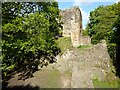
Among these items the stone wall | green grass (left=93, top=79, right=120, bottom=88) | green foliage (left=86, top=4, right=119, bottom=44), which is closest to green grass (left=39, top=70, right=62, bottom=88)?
green grass (left=93, top=79, right=120, bottom=88)

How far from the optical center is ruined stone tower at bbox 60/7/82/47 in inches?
1278

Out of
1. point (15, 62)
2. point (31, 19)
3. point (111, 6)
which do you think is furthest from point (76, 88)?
point (111, 6)

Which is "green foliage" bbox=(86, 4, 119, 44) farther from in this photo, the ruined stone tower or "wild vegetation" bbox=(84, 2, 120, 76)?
the ruined stone tower

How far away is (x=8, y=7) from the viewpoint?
1584 centimetres

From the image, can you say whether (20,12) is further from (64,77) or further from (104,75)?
(104,75)

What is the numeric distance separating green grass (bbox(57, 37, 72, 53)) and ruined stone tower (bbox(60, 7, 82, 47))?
227 cm

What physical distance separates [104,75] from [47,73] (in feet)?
17.7

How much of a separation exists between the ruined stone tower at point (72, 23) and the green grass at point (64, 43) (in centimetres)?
227

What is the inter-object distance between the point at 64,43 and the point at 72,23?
426 cm

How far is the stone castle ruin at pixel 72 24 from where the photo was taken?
32478 millimetres

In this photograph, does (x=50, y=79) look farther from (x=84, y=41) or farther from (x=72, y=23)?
(x=84, y=41)

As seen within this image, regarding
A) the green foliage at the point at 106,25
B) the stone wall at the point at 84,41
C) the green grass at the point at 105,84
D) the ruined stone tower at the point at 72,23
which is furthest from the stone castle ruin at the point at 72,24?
the green grass at the point at 105,84

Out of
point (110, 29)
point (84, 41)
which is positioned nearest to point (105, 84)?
point (84, 41)

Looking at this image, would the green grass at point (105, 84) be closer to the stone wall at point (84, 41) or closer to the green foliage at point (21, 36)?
the green foliage at point (21, 36)
